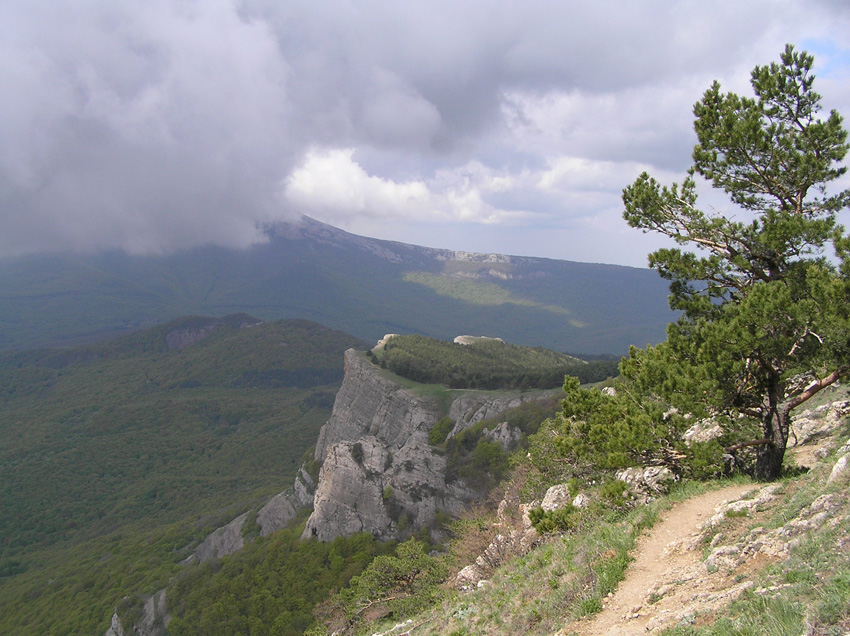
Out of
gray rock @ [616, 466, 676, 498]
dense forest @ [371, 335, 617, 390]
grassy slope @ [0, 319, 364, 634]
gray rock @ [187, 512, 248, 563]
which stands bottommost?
grassy slope @ [0, 319, 364, 634]

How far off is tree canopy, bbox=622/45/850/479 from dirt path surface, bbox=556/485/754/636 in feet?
13.7

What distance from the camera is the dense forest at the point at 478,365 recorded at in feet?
252

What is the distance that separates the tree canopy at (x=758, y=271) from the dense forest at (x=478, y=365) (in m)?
47.6

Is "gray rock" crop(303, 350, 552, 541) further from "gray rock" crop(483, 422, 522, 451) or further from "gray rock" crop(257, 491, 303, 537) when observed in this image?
"gray rock" crop(257, 491, 303, 537)

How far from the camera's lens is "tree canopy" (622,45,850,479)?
1412 cm

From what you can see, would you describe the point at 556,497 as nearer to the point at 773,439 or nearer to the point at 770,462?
the point at 770,462

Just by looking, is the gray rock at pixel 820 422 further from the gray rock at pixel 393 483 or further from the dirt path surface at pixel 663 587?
the gray rock at pixel 393 483

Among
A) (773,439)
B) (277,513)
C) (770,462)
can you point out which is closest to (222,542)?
(277,513)

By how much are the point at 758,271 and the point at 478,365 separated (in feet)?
246

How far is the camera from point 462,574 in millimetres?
22406

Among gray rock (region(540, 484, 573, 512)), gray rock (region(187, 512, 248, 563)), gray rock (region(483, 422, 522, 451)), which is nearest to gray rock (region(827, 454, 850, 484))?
gray rock (region(540, 484, 573, 512))

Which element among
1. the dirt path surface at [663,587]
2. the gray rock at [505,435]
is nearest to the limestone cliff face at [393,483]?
the gray rock at [505,435]

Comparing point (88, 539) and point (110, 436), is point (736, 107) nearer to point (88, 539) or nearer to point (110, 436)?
point (88, 539)

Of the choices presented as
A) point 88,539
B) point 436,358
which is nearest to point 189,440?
point 88,539
